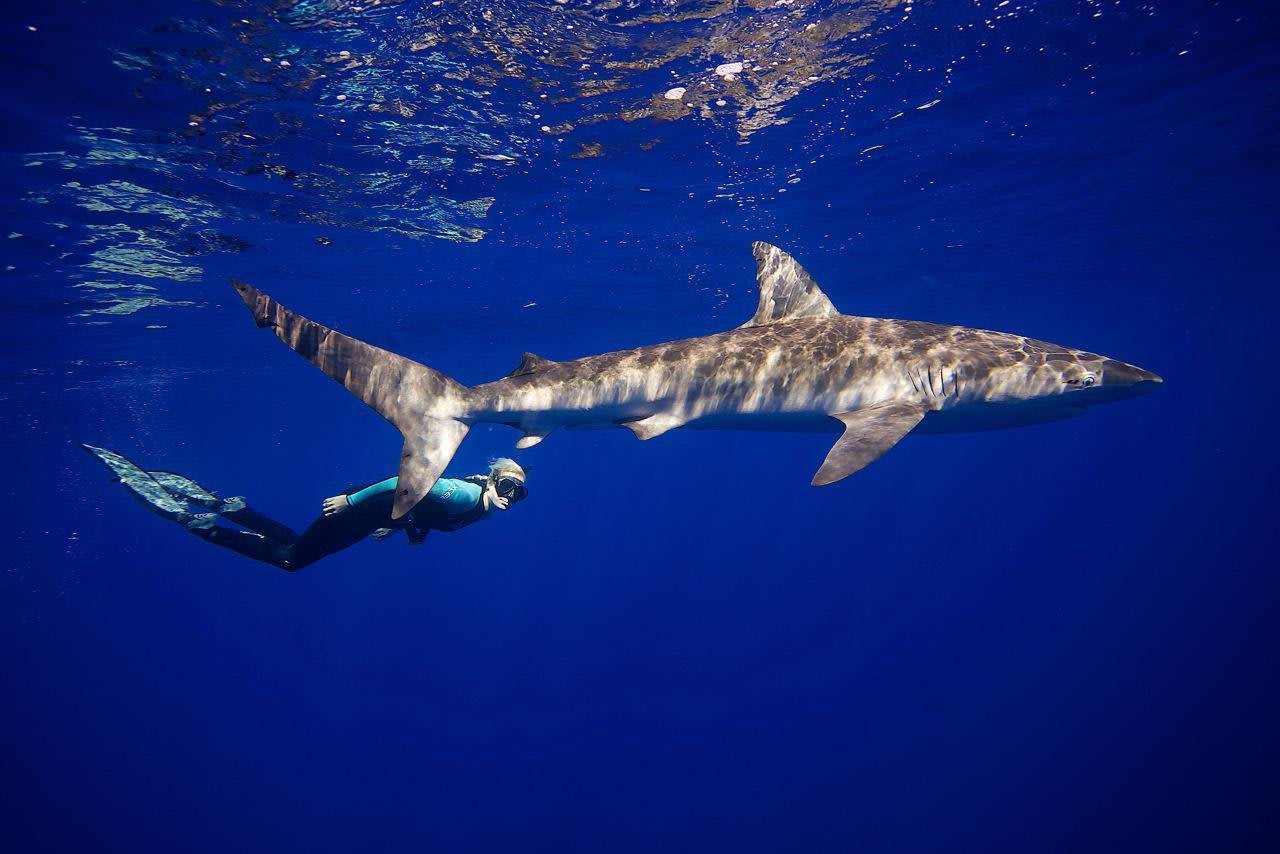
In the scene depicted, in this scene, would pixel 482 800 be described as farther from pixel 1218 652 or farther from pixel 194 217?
pixel 1218 652

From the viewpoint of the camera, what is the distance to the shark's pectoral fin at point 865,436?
4632 millimetres

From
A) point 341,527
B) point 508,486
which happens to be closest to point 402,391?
point 508,486

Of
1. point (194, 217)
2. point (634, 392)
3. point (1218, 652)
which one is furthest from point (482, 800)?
point (1218, 652)

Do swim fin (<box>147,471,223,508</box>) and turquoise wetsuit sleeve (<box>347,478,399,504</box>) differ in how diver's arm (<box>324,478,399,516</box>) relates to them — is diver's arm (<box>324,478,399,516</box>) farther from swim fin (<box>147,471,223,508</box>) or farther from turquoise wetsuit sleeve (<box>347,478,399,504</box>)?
swim fin (<box>147,471,223,508</box>)

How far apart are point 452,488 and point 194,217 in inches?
496

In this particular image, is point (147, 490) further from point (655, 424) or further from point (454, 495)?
point (655, 424)

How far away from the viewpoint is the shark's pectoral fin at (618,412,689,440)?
596cm

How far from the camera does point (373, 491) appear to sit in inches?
280

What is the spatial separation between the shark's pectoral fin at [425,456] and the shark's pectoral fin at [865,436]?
339cm

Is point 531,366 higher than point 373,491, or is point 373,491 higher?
point 531,366

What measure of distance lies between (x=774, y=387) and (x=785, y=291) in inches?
72.8

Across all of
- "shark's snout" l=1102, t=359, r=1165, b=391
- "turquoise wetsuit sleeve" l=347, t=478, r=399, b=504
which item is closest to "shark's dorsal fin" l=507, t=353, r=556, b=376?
"turquoise wetsuit sleeve" l=347, t=478, r=399, b=504

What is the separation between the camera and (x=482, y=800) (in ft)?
102

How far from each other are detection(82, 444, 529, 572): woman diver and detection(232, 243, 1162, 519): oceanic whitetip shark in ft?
5.18
